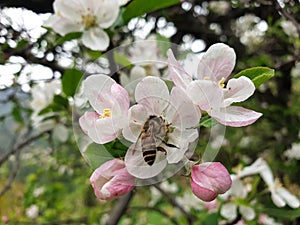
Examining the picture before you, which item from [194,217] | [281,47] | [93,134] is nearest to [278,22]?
[281,47]

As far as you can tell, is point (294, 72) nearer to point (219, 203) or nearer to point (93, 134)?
point (219, 203)

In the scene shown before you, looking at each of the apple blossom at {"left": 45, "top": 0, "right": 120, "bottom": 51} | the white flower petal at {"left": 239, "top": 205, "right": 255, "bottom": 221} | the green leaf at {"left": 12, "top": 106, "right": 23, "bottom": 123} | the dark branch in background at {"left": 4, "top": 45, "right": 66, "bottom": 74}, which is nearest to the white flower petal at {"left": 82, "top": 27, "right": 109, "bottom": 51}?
the apple blossom at {"left": 45, "top": 0, "right": 120, "bottom": 51}

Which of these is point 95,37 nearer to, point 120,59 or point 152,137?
point 120,59

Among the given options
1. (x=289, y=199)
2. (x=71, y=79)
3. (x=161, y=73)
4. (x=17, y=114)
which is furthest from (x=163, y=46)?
(x=17, y=114)

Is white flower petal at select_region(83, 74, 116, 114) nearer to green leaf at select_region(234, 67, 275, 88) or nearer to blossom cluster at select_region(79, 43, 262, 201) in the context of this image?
blossom cluster at select_region(79, 43, 262, 201)

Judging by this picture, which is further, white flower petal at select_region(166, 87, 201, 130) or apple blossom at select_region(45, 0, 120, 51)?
apple blossom at select_region(45, 0, 120, 51)

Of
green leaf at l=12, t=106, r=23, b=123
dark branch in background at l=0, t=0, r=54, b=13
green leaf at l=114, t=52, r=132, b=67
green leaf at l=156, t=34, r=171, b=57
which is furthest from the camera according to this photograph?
green leaf at l=12, t=106, r=23, b=123
